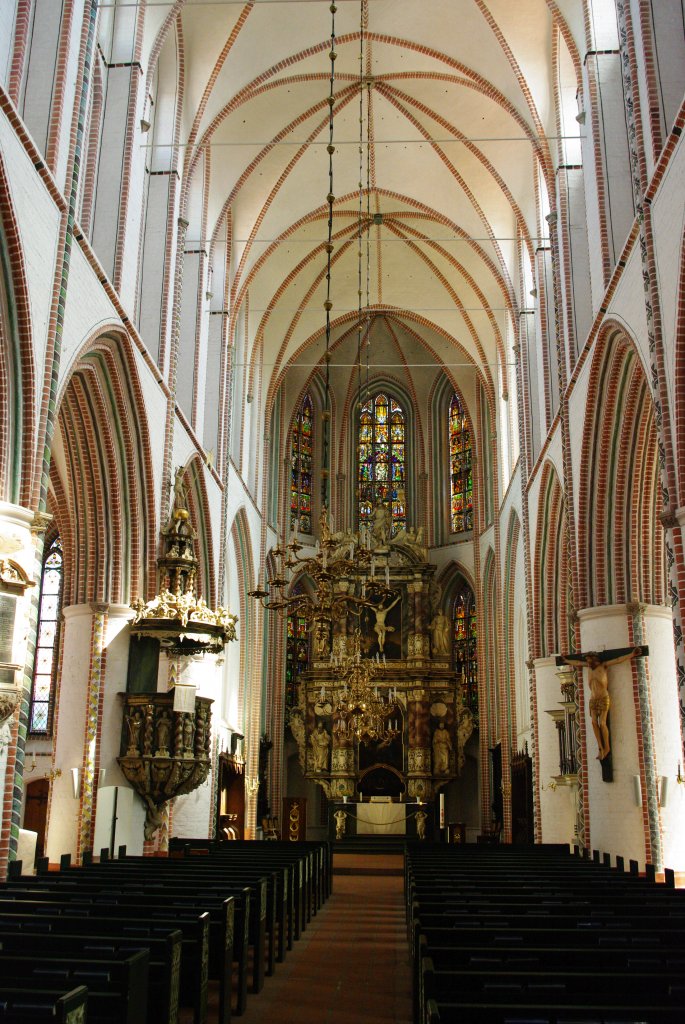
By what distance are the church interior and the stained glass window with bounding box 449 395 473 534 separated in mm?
174

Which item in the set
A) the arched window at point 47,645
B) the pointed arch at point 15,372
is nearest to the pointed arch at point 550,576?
the pointed arch at point 15,372

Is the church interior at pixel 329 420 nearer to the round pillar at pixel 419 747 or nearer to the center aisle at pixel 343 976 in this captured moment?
the round pillar at pixel 419 747

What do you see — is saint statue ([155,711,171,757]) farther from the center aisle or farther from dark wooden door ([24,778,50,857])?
dark wooden door ([24,778,50,857])

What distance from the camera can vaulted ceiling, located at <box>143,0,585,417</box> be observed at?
65.6ft

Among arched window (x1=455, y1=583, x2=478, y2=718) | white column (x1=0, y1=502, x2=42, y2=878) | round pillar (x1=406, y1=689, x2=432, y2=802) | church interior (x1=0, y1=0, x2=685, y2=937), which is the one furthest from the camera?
arched window (x1=455, y1=583, x2=478, y2=718)

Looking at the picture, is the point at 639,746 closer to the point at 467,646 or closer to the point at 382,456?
the point at 467,646

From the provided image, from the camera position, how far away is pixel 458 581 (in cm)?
3419

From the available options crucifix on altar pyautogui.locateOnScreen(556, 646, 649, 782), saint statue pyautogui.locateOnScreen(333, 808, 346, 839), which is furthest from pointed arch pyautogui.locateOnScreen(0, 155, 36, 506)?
saint statue pyautogui.locateOnScreen(333, 808, 346, 839)

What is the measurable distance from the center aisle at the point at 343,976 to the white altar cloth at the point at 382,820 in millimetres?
13629

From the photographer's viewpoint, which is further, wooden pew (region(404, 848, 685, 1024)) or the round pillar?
the round pillar

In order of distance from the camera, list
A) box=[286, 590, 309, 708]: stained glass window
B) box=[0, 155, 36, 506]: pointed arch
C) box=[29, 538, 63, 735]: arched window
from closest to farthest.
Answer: box=[0, 155, 36, 506]: pointed arch
box=[29, 538, 63, 735]: arched window
box=[286, 590, 309, 708]: stained glass window

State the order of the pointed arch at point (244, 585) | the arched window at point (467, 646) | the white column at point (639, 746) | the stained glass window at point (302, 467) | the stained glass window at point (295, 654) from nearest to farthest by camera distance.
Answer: the white column at point (639, 746) → the pointed arch at point (244, 585) → the arched window at point (467, 646) → the stained glass window at point (295, 654) → the stained glass window at point (302, 467)

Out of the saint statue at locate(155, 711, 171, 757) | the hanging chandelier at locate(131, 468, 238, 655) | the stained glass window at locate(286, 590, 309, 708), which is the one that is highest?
the stained glass window at locate(286, 590, 309, 708)

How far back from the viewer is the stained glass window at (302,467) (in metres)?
34.7
